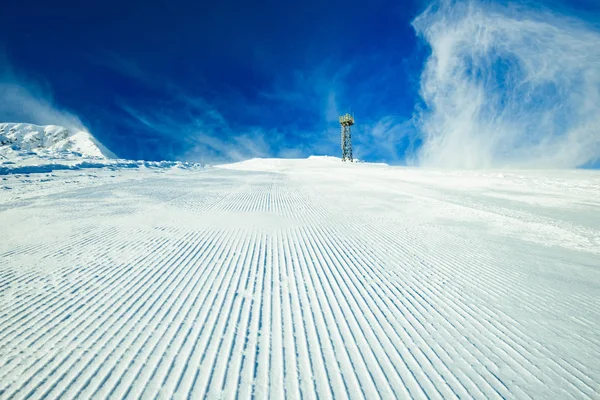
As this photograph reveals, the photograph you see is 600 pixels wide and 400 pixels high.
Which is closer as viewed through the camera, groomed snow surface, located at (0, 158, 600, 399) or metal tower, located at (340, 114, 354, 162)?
groomed snow surface, located at (0, 158, 600, 399)

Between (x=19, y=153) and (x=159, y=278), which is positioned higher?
(x=19, y=153)

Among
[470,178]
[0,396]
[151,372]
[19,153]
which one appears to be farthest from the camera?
[19,153]

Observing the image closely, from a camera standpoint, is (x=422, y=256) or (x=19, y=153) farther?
(x=19, y=153)

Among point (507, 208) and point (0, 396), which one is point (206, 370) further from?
point (507, 208)

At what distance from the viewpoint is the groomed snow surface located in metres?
2.11

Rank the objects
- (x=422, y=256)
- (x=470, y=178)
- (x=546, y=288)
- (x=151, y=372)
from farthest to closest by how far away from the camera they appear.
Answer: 1. (x=470, y=178)
2. (x=422, y=256)
3. (x=546, y=288)
4. (x=151, y=372)

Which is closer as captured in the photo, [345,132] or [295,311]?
[295,311]

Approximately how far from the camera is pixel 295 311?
3.03 meters

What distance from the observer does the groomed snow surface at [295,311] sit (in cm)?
211

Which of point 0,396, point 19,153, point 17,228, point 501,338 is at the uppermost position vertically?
point 19,153

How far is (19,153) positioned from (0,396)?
30.1m

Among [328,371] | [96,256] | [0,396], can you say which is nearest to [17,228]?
[96,256]

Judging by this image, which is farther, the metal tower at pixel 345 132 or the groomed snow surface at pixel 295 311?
the metal tower at pixel 345 132

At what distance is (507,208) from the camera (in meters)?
9.23
